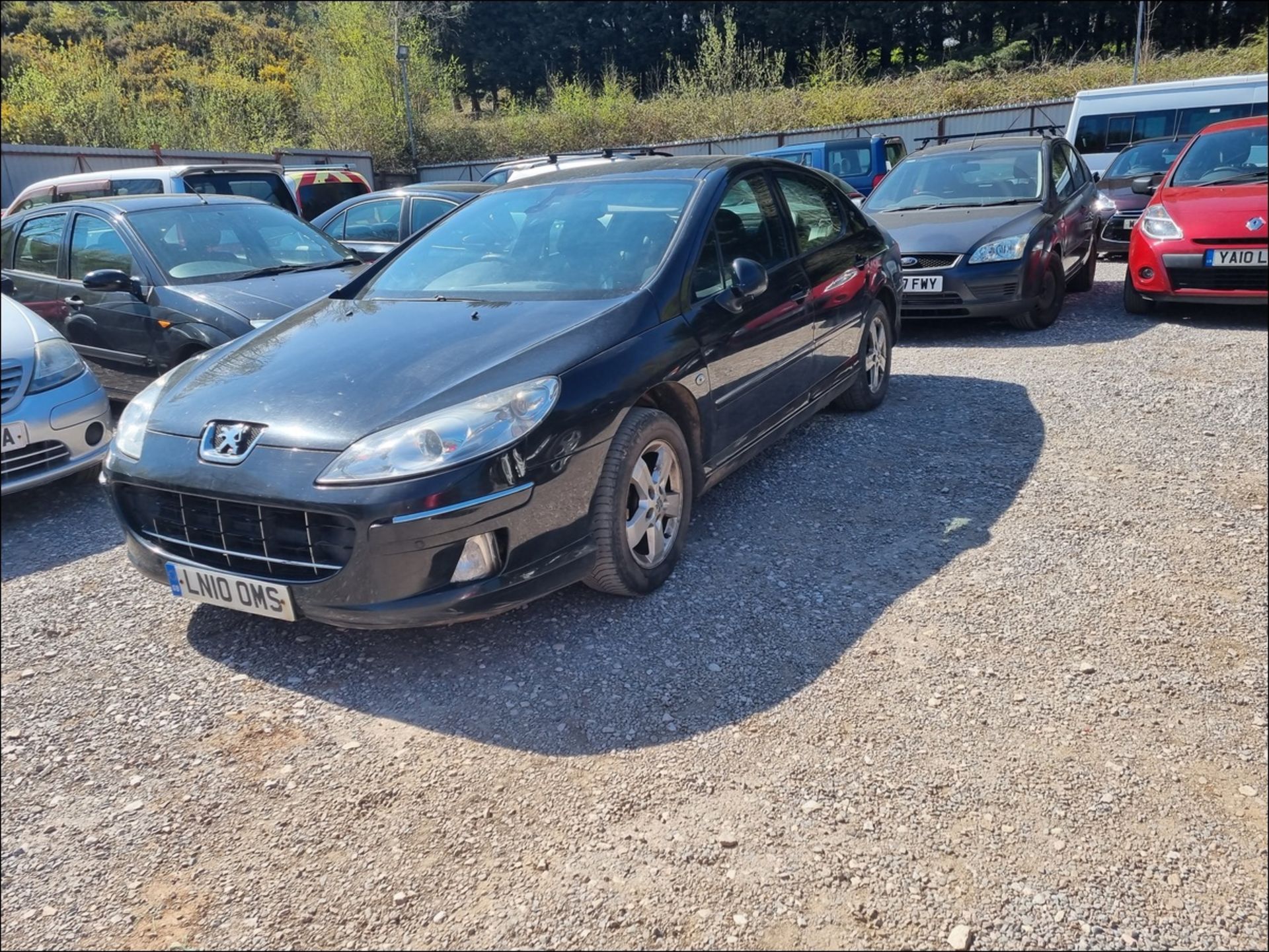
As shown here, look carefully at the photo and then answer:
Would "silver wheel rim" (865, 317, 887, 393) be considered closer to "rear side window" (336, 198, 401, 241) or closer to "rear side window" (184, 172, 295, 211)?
"rear side window" (336, 198, 401, 241)

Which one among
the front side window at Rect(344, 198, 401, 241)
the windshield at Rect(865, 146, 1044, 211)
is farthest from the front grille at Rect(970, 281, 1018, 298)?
the front side window at Rect(344, 198, 401, 241)

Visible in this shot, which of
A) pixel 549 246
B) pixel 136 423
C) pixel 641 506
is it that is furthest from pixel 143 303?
pixel 641 506

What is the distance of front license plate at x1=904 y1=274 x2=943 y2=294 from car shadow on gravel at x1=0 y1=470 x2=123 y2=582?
568 cm

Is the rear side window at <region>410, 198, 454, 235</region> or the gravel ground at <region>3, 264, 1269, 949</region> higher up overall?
the rear side window at <region>410, 198, 454, 235</region>

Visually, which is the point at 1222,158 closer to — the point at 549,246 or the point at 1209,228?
the point at 1209,228

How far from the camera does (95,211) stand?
6273mm

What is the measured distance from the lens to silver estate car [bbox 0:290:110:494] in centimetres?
408

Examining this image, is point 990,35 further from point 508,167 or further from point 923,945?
point 923,945

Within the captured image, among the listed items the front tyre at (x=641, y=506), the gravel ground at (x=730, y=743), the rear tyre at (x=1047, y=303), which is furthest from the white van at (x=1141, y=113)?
the front tyre at (x=641, y=506)

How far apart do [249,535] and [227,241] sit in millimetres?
4173

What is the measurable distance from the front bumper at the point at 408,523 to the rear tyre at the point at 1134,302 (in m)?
5.25

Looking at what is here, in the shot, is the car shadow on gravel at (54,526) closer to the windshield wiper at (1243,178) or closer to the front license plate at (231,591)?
the front license plate at (231,591)

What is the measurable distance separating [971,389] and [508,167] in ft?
22.0

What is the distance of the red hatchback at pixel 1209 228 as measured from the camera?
3.48 metres
